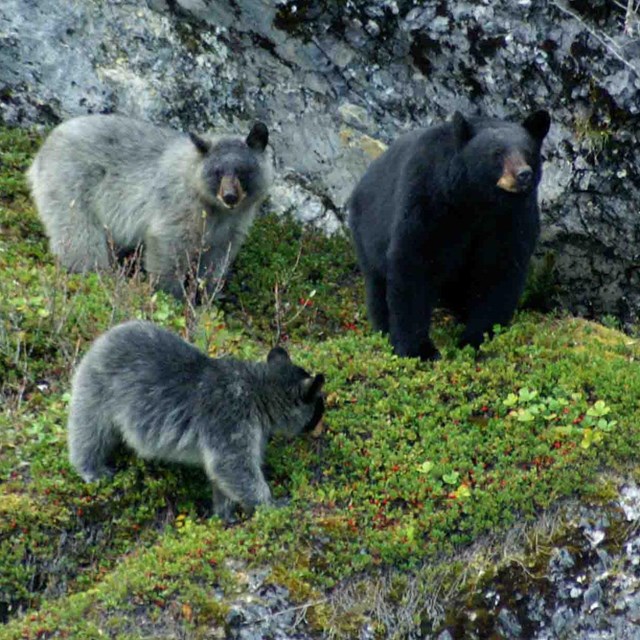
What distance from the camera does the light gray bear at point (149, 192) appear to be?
1149 cm

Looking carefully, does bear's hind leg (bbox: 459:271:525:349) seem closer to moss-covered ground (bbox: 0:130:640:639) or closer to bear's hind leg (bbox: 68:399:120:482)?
moss-covered ground (bbox: 0:130:640:639)

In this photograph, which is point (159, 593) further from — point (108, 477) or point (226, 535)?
point (108, 477)

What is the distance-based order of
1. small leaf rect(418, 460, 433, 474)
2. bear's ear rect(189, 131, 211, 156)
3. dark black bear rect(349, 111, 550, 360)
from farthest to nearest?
bear's ear rect(189, 131, 211, 156) < dark black bear rect(349, 111, 550, 360) < small leaf rect(418, 460, 433, 474)

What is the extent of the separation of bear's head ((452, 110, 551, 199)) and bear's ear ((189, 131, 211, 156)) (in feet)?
9.52

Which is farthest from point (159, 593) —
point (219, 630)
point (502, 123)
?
point (502, 123)

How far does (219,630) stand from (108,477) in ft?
5.13

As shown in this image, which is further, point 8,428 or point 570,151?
point 570,151

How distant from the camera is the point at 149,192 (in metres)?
11.8

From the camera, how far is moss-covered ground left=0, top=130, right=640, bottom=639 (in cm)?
751

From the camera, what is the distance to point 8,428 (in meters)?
8.74

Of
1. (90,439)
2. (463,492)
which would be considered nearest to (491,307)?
(463,492)

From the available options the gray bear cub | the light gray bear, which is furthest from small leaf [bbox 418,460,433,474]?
the light gray bear

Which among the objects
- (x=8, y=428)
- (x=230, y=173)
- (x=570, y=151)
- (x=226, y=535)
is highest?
(x=570, y=151)

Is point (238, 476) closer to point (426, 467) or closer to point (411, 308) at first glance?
point (426, 467)
